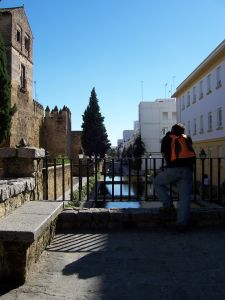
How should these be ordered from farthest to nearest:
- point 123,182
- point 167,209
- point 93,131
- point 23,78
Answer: point 93,131, point 23,78, point 123,182, point 167,209

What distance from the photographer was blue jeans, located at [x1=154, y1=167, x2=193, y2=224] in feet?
18.9

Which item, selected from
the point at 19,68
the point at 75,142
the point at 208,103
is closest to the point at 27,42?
the point at 19,68

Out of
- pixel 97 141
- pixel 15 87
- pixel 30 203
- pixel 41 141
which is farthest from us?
pixel 97 141

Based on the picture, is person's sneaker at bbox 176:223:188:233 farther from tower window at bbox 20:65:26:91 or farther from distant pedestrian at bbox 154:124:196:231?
tower window at bbox 20:65:26:91

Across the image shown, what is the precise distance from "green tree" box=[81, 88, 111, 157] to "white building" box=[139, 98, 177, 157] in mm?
9910

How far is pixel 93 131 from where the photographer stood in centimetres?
6019

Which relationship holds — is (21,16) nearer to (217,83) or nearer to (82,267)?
(217,83)

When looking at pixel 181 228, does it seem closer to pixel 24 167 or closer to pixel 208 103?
pixel 24 167

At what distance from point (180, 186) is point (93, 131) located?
54.5 metres

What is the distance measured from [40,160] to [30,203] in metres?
1.30

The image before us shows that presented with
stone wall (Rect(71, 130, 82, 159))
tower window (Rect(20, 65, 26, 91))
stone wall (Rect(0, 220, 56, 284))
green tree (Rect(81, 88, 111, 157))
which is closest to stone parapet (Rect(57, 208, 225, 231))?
stone wall (Rect(0, 220, 56, 284))

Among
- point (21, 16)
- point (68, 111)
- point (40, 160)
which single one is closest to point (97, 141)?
point (68, 111)

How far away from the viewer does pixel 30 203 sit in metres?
5.75

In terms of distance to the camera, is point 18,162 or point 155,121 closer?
point 18,162
